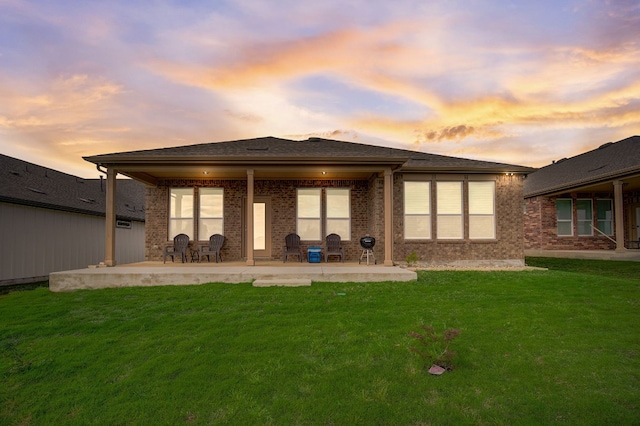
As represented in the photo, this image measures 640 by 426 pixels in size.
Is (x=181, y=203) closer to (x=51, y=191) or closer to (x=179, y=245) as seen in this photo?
(x=179, y=245)

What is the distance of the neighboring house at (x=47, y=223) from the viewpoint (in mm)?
10656

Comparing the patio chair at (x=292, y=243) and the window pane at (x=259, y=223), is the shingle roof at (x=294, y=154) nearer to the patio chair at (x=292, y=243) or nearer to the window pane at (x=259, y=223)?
the window pane at (x=259, y=223)

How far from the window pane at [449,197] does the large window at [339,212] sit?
3002 mm

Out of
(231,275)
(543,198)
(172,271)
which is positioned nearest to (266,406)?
(231,275)

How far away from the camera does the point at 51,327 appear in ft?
17.2

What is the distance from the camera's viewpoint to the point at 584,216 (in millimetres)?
17156

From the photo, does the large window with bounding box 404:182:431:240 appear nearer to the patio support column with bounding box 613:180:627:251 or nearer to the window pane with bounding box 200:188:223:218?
the window pane with bounding box 200:188:223:218

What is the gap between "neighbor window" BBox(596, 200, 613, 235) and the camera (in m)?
17.0

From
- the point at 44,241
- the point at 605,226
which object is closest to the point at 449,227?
the point at 605,226

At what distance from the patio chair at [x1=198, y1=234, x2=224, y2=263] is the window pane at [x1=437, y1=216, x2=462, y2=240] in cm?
720

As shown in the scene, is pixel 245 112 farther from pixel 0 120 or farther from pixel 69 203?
pixel 0 120

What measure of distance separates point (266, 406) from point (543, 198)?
60.3 ft

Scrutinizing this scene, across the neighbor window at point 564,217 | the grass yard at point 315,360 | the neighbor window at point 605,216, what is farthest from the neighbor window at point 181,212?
the neighbor window at point 605,216

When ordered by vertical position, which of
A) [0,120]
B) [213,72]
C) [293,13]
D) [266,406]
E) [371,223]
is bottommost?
[266,406]
